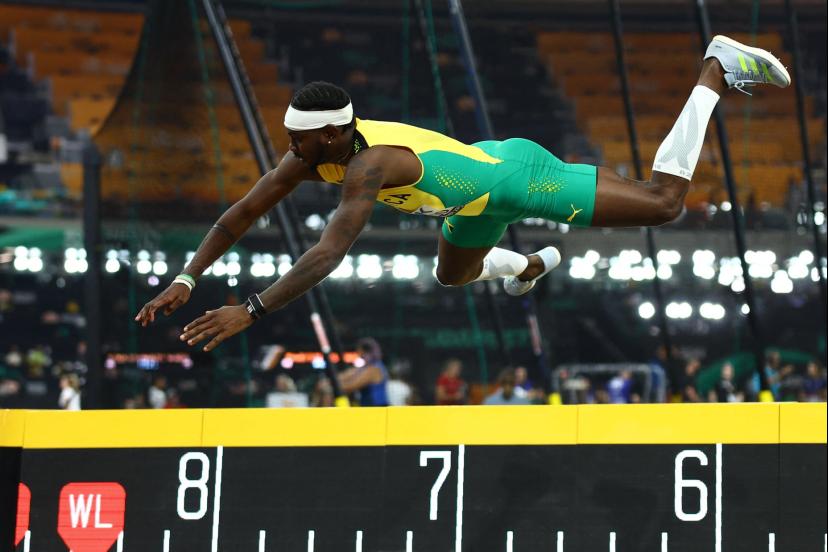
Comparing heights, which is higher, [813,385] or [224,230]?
[813,385]

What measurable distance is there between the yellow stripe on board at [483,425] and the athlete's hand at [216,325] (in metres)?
1.77

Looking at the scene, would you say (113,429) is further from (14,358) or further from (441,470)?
(14,358)

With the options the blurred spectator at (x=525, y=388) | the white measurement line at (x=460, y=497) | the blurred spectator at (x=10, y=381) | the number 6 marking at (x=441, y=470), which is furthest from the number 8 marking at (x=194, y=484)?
the blurred spectator at (x=10, y=381)

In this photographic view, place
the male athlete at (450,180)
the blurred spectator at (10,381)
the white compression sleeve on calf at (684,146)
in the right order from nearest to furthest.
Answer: the male athlete at (450,180) → the white compression sleeve on calf at (684,146) → the blurred spectator at (10,381)

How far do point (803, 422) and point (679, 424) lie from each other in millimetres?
509

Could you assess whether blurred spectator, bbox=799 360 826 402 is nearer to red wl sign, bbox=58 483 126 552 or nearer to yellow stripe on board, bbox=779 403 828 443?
yellow stripe on board, bbox=779 403 828 443

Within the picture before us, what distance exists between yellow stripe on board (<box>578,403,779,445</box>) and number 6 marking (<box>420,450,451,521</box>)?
1.97ft

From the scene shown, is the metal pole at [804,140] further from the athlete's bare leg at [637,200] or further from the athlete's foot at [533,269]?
the athlete's bare leg at [637,200]

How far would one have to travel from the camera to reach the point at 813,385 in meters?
10.5

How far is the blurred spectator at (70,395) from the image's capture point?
1177 cm

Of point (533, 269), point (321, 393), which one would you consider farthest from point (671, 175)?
point (321, 393)

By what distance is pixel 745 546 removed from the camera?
19.3 feet

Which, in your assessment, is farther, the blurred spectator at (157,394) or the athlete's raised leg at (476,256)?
the blurred spectator at (157,394)

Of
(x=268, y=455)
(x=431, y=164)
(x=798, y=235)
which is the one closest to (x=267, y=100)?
(x=798, y=235)
